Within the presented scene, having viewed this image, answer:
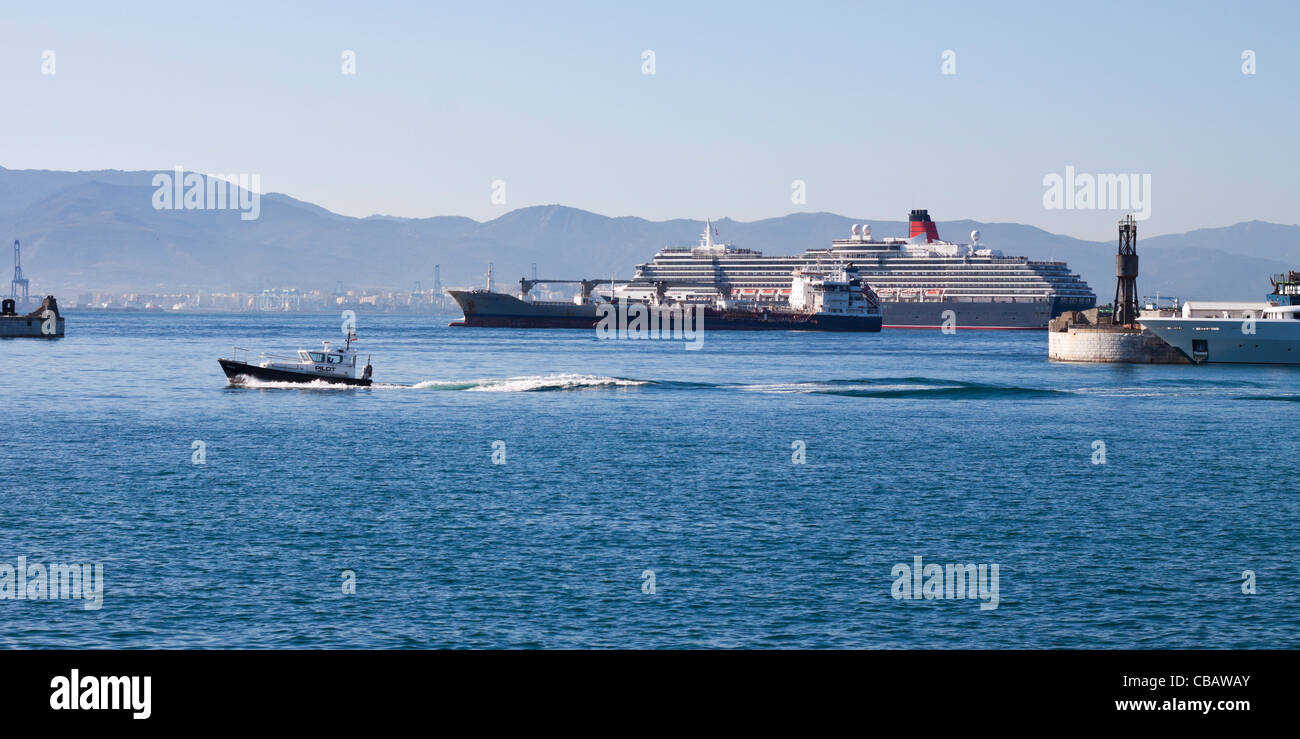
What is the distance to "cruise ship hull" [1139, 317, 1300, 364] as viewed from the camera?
102m

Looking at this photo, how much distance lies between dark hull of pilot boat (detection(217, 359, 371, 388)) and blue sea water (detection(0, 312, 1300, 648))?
6.02 feet

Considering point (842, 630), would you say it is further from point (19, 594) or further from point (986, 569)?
point (19, 594)

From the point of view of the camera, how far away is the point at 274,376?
249 feet

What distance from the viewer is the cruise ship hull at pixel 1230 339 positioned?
334 ft

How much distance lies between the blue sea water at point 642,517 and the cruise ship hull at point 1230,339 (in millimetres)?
31814

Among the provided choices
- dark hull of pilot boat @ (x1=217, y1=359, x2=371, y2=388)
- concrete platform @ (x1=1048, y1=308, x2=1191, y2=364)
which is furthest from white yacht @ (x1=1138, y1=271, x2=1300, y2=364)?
dark hull of pilot boat @ (x1=217, y1=359, x2=371, y2=388)

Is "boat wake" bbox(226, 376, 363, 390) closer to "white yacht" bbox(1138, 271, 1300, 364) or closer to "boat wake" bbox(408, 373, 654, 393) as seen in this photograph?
"boat wake" bbox(408, 373, 654, 393)

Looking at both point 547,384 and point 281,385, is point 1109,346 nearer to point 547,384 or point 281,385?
point 547,384

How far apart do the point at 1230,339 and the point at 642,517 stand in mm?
85016

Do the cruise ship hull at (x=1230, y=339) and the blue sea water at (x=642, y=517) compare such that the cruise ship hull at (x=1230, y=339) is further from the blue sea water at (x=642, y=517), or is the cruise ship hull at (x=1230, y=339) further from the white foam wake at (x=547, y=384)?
the white foam wake at (x=547, y=384)

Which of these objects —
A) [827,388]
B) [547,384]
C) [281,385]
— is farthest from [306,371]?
[827,388]
